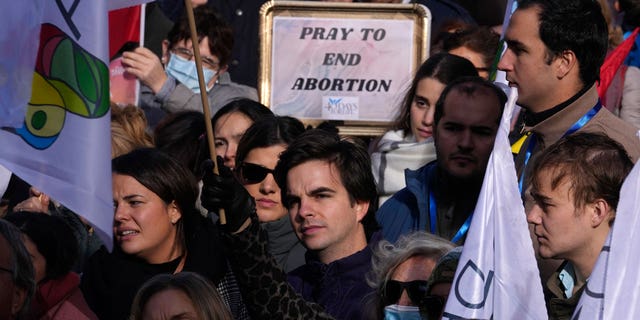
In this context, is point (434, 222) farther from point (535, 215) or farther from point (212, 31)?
point (212, 31)

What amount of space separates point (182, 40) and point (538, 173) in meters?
4.04

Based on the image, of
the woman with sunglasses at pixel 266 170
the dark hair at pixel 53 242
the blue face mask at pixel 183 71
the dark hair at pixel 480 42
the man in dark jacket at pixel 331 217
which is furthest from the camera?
the blue face mask at pixel 183 71

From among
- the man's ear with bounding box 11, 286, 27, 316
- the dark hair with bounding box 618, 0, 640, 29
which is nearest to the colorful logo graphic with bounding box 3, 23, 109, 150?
the man's ear with bounding box 11, 286, 27, 316

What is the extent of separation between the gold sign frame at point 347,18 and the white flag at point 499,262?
3387 millimetres

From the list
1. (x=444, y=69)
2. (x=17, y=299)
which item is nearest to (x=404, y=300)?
(x=17, y=299)

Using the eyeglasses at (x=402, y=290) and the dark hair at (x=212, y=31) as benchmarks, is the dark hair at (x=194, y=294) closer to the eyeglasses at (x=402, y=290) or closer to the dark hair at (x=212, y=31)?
the eyeglasses at (x=402, y=290)

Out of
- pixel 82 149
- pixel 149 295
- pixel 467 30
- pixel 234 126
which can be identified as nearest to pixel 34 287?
pixel 149 295

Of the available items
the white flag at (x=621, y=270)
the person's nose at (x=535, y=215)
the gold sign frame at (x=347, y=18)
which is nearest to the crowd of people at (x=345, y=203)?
the person's nose at (x=535, y=215)

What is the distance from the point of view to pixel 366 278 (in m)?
5.14

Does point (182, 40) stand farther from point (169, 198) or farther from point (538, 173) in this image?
point (538, 173)

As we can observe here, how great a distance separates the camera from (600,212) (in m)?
4.35

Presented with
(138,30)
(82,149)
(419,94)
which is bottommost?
(138,30)

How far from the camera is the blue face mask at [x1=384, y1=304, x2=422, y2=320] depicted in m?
4.61

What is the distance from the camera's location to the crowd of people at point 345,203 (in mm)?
4516
